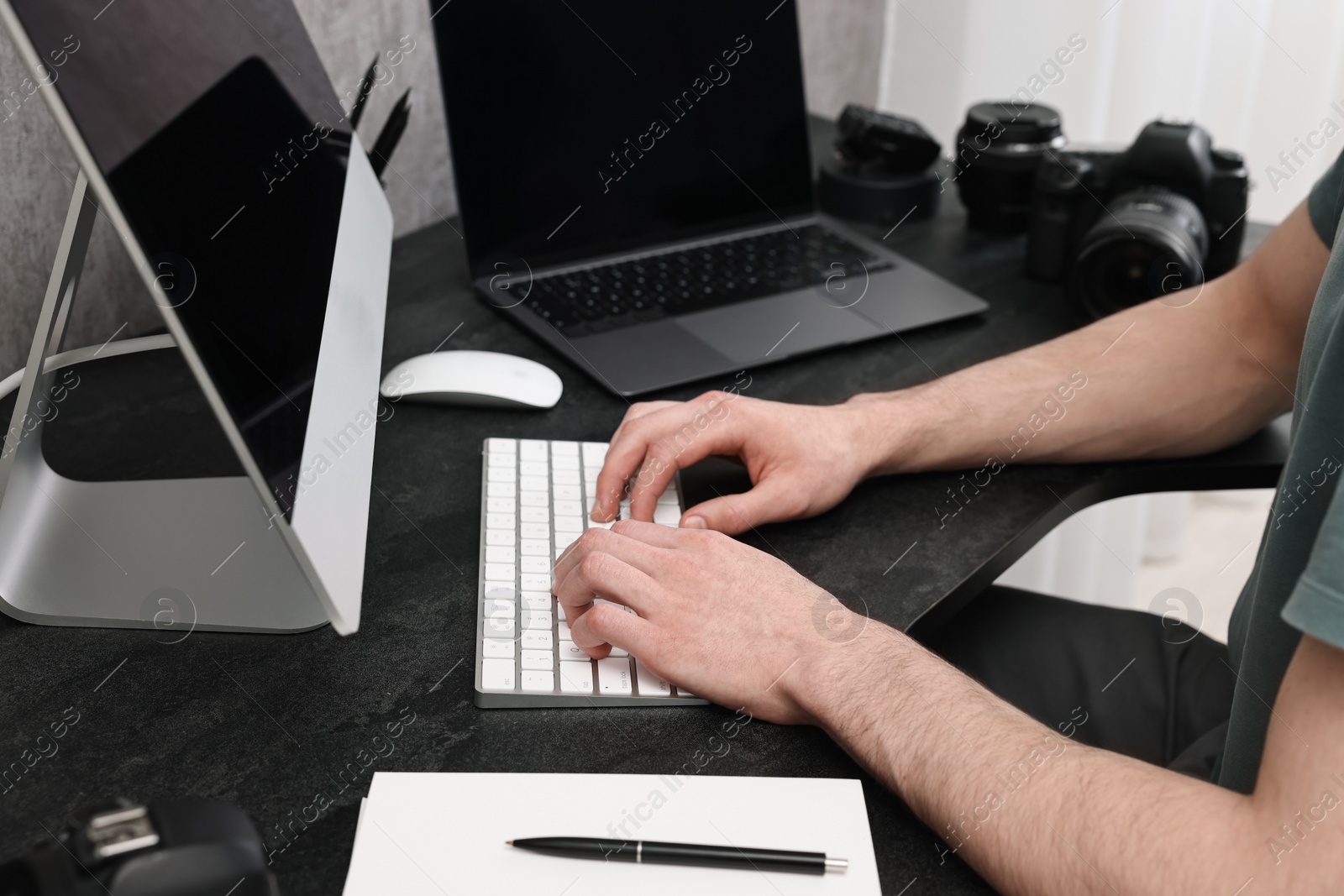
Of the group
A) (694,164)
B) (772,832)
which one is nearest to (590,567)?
(772,832)

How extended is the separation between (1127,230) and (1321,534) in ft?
2.02

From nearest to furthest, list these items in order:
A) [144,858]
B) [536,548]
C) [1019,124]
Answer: [144,858] → [536,548] → [1019,124]

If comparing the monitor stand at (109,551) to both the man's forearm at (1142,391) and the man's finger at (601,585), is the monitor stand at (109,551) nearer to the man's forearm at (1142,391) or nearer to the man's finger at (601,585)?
the man's finger at (601,585)

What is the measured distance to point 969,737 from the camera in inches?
24.2

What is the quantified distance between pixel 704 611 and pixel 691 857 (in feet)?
0.57

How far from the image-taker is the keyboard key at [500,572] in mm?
727

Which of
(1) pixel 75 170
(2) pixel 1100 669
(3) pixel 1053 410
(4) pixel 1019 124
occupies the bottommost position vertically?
(2) pixel 1100 669

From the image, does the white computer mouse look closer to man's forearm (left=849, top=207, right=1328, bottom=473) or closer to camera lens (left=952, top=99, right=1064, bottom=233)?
man's forearm (left=849, top=207, right=1328, bottom=473)

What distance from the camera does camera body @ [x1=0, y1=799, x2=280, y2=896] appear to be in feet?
1.35

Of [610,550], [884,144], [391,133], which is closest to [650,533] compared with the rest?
[610,550]

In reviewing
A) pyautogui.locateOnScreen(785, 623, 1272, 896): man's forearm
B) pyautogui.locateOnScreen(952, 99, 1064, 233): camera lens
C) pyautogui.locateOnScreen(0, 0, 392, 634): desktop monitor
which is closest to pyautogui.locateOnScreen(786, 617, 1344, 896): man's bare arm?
pyautogui.locateOnScreen(785, 623, 1272, 896): man's forearm

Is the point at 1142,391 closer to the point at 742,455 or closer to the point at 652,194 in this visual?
the point at 742,455

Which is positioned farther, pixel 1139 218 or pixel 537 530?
pixel 1139 218

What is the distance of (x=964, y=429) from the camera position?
92cm
